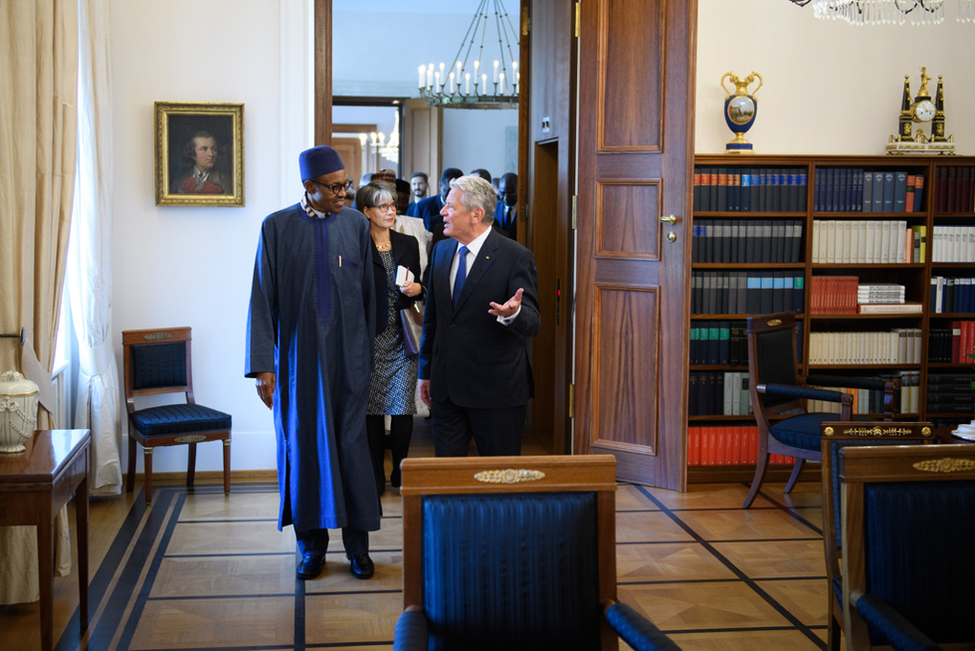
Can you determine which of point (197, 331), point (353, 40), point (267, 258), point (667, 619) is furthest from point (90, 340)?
point (353, 40)

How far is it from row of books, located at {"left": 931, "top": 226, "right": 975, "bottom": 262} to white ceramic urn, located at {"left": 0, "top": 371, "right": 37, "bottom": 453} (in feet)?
16.4

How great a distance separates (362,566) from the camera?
3.71 m

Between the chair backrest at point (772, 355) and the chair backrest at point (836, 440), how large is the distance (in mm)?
1893

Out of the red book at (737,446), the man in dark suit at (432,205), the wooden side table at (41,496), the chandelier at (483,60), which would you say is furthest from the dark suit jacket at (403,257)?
the chandelier at (483,60)

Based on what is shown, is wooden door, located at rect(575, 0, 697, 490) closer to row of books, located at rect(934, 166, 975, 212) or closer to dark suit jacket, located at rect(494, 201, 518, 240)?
dark suit jacket, located at rect(494, 201, 518, 240)

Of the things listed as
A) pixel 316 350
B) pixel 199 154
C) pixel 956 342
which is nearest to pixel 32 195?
pixel 316 350

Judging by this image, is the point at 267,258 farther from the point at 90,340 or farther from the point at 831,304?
the point at 831,304

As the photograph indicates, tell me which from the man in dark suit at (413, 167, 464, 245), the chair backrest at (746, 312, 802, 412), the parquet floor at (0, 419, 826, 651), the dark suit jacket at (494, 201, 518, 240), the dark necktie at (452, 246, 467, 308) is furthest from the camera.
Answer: the man in dark suit at (413, 167, 464, 245)

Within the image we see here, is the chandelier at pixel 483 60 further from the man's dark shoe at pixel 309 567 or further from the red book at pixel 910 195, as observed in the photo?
the man's dark shoe at pixel 309 567

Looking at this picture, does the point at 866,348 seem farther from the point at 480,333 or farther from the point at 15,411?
the point at 15,411

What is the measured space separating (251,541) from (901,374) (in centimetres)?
401

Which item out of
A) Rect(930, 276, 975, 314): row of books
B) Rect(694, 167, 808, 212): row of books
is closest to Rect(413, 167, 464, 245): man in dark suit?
Rect(694, 167, 808, 212): row of books

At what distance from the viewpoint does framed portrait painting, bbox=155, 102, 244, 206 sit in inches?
194

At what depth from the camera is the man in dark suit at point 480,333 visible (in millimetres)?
3482
